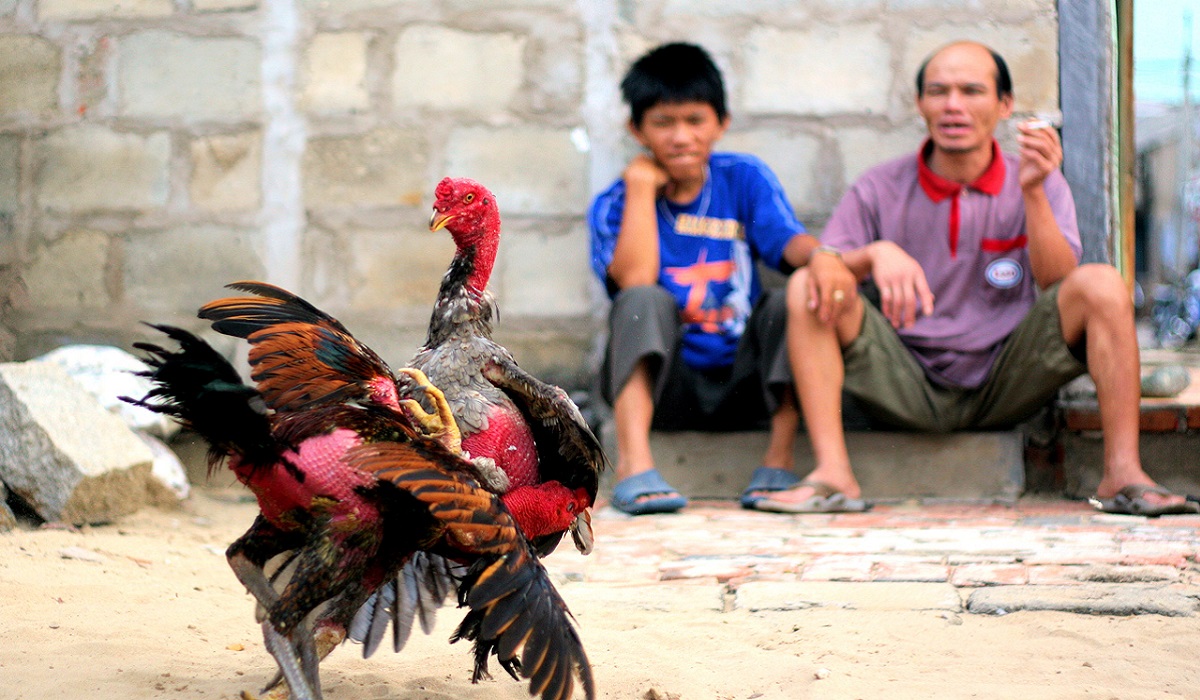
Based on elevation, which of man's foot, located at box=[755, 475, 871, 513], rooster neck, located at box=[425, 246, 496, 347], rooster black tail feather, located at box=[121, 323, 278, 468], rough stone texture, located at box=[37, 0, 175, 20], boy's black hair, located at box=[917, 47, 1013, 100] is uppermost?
rough stone texture, located at box=[37, 0, 175, 20]

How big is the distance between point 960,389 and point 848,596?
2.01 m

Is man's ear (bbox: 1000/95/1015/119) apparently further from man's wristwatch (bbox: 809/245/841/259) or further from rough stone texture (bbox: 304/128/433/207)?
rough stone texture (bbox: 304/128/433/207)

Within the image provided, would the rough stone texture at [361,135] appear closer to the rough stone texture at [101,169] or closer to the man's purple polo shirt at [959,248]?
the rough stone texture at [101,169]

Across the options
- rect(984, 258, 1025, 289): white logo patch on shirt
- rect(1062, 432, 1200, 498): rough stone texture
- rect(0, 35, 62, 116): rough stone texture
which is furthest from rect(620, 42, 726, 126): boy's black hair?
rect(0, 35, 62, 116): rough stone texture

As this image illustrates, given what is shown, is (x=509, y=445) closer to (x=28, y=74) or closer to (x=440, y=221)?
(x=440, y=221)

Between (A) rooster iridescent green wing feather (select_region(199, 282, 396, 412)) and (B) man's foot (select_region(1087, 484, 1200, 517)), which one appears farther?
(B) man's foot (select_region(1087, 484, 1200, 517))

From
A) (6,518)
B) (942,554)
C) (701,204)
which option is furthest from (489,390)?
(701,204)

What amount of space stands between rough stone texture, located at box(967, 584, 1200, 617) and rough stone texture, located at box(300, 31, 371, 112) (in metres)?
3.68

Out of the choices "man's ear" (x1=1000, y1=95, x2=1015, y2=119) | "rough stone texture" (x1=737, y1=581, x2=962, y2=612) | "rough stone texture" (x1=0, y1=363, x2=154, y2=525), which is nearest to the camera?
"rough stone texture" (x1=737, y1=581, x2=962, y2=612)

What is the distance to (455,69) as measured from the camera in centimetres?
547

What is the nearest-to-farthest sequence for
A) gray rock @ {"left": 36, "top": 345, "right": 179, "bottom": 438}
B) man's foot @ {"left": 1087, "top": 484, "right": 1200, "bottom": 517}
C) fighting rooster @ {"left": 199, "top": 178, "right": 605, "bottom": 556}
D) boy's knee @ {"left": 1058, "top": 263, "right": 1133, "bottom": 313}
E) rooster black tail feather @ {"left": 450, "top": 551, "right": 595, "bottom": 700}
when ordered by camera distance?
rooster black tail feather @ {"left": 450, "top": 551, "right": 595, "bottom": 700}
fighting rooster @ {"left": 199, "top": 178, "right": 605, "bottom": 556}
man's foot @ {"left": 1087, "top": 484, "right": 1200, "bottom": 517}
boy's knee @ {"left": 1058, "top": 263, "right": 1133, "bottom": 313}
gray rock @ {"left": 36, "top": 345, "right": 179, "bottom": 438}

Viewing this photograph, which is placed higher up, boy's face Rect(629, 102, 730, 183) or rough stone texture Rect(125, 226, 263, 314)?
boy's face Rect(629, 102, 730, 183)

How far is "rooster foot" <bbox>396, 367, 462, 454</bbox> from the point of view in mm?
2391

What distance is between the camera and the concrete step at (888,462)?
16.6 ft
